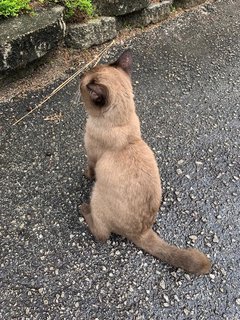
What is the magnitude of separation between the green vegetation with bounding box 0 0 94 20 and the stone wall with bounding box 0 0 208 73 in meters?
0.08

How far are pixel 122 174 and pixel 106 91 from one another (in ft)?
1.76

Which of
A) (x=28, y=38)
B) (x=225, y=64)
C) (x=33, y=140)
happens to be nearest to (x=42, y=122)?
(x=33, y=140)

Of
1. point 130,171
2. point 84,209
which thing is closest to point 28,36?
point 84,209

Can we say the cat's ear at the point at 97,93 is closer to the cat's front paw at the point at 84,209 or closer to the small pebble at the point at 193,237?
the cat's front paw at the point at 84,209

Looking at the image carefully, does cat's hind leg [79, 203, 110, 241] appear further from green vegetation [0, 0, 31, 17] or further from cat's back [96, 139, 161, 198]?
green vegetation [0, 0, 31, 17]

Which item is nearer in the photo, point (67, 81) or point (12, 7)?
point (12, 7)

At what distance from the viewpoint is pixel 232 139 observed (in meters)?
3.73

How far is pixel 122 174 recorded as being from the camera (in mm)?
2648

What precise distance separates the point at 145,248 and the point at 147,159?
600 millimetres

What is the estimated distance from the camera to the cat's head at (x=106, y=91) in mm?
2582

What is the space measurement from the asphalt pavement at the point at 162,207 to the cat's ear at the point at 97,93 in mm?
854

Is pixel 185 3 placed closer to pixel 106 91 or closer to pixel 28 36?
pixel 28 36

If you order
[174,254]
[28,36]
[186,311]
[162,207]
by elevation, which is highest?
[28,36]

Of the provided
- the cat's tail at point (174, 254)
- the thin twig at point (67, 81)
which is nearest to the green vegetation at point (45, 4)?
the thin twig at point (67, 81)
